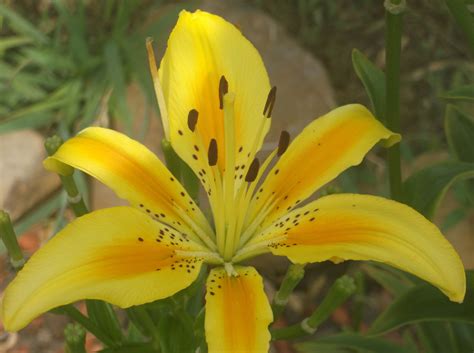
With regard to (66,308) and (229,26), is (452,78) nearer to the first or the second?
(229,26)

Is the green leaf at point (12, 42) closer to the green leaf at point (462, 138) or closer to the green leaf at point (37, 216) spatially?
the green leaf at point (37, 216)

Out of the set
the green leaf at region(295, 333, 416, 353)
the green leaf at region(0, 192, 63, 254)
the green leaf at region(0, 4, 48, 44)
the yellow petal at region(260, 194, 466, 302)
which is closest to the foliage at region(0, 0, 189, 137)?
the green leaf at region(0, 4, 48, 44)

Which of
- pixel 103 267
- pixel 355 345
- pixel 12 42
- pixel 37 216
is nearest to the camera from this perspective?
pixel 103 267

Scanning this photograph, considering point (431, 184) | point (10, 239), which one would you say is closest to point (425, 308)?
point (431, 184)

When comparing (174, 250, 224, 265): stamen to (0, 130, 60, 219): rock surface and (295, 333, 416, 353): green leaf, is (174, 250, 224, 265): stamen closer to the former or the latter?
(295, 333, 416, 353): green leaf

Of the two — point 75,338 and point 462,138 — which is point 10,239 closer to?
point 75,338

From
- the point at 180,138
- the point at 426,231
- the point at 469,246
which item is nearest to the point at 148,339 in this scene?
the point at 180,138
